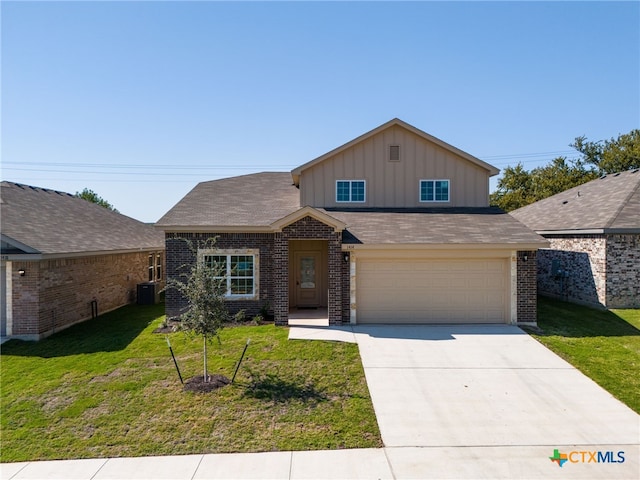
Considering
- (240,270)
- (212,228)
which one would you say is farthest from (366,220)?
(212,228)

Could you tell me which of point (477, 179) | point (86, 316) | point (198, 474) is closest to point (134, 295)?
point (86, 316)

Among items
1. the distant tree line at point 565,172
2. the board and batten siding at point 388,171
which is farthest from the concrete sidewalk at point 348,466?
the distant tree line at point 565,172

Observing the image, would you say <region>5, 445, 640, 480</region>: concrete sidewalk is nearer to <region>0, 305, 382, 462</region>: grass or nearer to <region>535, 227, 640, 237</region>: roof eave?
<region>0, 305, 382, 462</region>: grass

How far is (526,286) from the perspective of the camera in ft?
39.7

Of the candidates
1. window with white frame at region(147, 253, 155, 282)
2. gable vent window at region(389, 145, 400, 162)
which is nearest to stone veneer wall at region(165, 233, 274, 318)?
gable vent window at region(389, 145, 400, 162)

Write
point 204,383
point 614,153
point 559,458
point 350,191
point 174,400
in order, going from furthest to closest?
point 614,153
point 350,191
point 204,383
point 174,400
point 559,458

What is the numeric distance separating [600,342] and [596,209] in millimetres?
8488

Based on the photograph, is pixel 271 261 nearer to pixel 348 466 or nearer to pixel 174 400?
pixel 174 400

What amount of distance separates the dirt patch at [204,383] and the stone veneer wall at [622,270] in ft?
46.6

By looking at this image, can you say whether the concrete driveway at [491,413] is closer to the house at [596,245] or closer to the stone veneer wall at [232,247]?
→ the stone veneer wall at [232,247]

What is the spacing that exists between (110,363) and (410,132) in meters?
12.6

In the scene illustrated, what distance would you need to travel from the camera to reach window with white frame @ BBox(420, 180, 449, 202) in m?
15.3

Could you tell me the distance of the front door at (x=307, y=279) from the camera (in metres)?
14.5

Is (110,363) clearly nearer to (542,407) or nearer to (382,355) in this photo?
(382,355)
